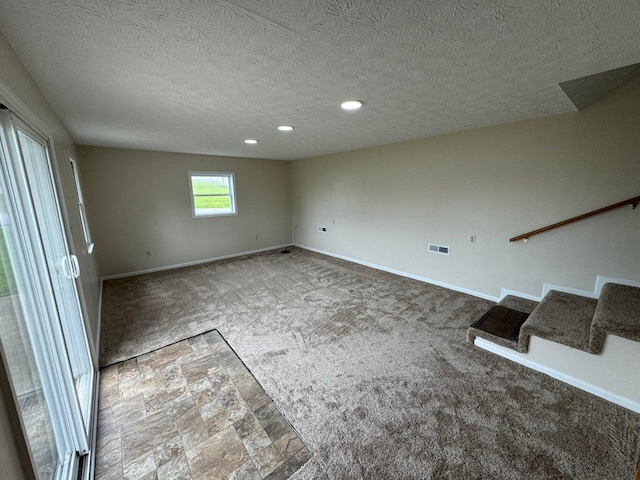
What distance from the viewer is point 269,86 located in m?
1.77

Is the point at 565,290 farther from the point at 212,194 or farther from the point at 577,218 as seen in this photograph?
the point at 212,194

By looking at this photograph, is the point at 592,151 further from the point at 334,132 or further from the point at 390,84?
the point at 334,132

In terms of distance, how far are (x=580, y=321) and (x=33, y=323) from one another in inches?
150

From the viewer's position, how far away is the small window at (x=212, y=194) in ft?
17.1

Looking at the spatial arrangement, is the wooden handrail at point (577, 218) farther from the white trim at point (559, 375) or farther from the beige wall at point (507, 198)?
the white trim at point (559, 375)

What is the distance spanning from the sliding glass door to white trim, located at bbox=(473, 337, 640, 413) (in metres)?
3.01

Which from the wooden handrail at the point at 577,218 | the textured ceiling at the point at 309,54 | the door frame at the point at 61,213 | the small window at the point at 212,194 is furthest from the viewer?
the small window at the point at 212,194

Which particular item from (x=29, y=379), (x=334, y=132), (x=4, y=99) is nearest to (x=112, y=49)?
(x=4, y=99)

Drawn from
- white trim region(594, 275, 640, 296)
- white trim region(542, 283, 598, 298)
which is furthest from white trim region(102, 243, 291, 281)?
white trim region(594, 275, 640, 296)

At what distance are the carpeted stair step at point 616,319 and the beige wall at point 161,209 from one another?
5687mm

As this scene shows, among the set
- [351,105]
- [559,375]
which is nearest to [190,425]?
[351,105]

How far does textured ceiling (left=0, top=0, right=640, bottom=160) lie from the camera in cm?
101

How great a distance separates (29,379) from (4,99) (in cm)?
122

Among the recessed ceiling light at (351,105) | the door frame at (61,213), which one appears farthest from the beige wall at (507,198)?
the door frame at (61,213)
